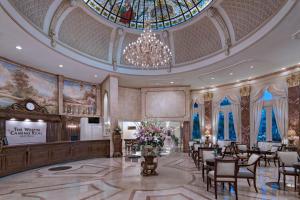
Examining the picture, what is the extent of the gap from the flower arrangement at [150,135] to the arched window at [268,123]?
809cm

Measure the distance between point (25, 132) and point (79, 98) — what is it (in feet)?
12.9

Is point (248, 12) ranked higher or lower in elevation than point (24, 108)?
higher

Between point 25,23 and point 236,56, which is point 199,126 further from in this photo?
point 25,23

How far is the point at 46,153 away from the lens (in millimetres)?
8945

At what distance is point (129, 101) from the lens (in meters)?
15.0

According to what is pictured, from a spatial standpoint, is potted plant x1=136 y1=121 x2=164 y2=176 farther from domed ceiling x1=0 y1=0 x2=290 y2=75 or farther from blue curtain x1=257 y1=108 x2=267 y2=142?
blue curtain x1=257 y1=108 x2=267 y2=142

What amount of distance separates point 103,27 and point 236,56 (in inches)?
268

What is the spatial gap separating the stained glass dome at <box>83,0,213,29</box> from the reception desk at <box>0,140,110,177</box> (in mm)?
6887

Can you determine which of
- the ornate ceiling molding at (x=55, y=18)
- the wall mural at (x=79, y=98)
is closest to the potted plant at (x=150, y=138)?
the ornate ceiling molding at (x=55, y=18)

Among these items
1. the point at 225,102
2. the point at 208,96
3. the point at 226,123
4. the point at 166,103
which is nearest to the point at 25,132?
the point at 166,103

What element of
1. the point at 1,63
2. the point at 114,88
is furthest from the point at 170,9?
the point at 1,63

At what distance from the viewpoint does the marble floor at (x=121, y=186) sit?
4.96 metres

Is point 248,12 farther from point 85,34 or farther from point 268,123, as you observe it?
point 85,34

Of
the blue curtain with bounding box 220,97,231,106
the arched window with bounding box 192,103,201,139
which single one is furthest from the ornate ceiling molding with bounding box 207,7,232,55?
the arched window with bounding box 192,103,201,139
